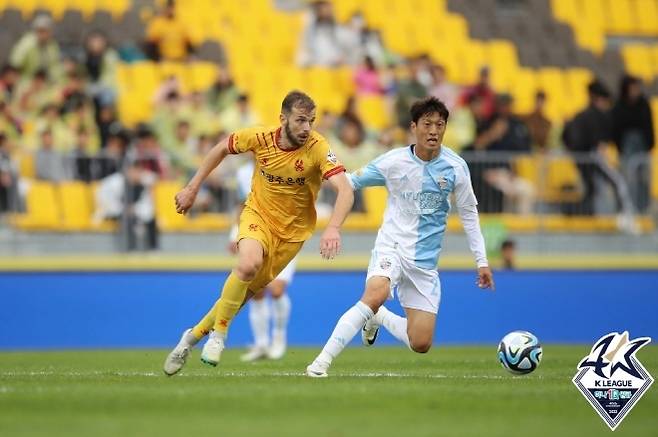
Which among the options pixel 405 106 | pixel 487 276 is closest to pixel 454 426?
pixel 487 276

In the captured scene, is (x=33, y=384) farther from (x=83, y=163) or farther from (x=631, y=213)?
(x=631, y=213)

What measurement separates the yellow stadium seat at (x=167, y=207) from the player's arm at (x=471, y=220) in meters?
8.04

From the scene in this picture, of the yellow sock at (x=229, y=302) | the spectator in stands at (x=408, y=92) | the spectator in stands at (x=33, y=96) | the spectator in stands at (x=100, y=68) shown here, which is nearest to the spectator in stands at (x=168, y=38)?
the spectator in stands at (x=100, y=68)

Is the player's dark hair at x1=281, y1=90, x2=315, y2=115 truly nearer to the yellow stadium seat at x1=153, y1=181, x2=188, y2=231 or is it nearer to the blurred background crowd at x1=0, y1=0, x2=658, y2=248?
the blurred background crowd at x1=0, y1=0, x2=658, y2=248

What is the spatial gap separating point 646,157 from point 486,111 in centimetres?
319

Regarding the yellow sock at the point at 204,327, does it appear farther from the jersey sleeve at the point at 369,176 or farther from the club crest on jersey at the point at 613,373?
the club crest on jersey at the point at 613,373

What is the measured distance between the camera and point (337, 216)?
10266mm

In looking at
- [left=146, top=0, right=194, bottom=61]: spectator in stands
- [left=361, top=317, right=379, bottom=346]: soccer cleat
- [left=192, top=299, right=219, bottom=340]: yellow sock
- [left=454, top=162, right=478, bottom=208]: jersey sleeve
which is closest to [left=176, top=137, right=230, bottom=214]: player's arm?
[left=192, top=299, right=219, bottom=340]: yellow sock

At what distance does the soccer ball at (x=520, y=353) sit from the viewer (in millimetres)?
10992

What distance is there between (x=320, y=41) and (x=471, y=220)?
12238 mm

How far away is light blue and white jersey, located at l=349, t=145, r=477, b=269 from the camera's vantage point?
1110 centimetres

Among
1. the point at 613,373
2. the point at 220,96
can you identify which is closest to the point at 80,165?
the point at 220,96

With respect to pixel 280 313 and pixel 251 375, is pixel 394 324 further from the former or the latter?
pixel 280 313

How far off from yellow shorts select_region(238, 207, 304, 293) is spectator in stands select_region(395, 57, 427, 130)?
409 inches
